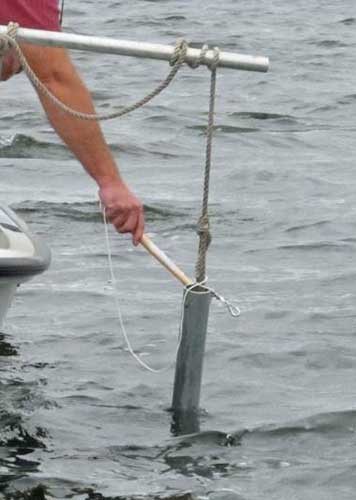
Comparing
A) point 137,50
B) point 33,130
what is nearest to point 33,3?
point 137,50

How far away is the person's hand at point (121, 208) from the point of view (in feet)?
22.3

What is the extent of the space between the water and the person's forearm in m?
1.21

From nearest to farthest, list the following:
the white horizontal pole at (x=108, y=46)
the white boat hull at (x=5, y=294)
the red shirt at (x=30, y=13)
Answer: the white horizontal pole at (x=108, y=46)
the red shirt at (x=30, y=13)
the white boat hull at (x=5, y=294)

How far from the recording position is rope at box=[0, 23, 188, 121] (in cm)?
639

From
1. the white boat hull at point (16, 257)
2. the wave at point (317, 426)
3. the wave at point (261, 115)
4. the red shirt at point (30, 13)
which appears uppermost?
the red shirt at point (30, 13)

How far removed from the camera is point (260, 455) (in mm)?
7121

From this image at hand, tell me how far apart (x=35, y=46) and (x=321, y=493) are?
83.3 inches

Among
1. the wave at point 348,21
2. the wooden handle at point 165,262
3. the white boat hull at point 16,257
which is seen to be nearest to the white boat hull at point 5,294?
the white boat hull at point 16,257

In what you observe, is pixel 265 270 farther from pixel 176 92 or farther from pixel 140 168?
pixel 176 92

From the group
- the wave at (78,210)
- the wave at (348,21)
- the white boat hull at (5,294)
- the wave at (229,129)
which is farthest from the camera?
the wave at (348,21)

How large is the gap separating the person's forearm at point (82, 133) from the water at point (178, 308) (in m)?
1.21

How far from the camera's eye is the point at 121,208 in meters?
6.79

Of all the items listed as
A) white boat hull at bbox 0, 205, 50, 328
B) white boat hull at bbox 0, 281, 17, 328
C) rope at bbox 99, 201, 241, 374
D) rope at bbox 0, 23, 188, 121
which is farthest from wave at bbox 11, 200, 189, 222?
rope at bbox 0, 23, 188, 121

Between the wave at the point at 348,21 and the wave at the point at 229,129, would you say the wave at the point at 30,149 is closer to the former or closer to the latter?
the wave at the point at 229,129
